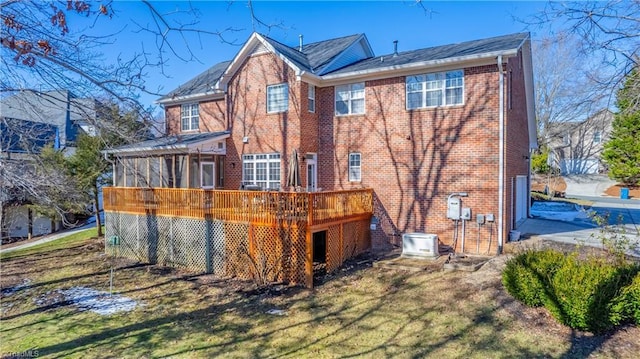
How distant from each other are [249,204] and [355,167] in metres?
4.90

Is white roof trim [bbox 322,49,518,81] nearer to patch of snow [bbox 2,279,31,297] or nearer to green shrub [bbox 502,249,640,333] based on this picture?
green shrub [bbox 502,249,640,333]

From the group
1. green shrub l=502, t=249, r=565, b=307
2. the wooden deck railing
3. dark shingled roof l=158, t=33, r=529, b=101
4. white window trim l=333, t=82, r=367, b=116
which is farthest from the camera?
white window trim l=333, t=82, r=367, b=116

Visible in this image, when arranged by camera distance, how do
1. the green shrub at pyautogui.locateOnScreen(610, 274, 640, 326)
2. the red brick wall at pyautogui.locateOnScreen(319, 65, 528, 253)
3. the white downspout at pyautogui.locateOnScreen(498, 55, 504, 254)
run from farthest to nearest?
1. the red brick wall at pyautogui.locateOnScreen(319, 65, 528, 253)
2. the white downspout at pyautogui.locateOnScreen(498, 55, 504, 254)
3. the green shrub at pyautogui.locateOnScreen(610, 274, 640, 326)

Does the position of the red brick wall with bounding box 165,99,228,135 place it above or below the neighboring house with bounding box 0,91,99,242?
above

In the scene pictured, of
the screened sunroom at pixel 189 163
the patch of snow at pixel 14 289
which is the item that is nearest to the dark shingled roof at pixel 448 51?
the screened sunroom at pixel 189 163

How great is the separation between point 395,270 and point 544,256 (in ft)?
12.8

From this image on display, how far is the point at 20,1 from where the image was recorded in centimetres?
434

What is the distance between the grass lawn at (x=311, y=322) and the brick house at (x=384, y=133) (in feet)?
8.76

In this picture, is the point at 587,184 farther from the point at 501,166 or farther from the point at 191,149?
the point at 191,149

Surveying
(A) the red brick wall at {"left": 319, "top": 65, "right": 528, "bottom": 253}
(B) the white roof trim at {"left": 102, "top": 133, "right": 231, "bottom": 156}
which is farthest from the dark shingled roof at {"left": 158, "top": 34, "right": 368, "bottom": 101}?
(B) the white roof trim at {"left": 102, "top": 133, "right": 231, "bottom": 156}

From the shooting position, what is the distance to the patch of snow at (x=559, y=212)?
55.6 ft

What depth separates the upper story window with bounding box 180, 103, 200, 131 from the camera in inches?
707

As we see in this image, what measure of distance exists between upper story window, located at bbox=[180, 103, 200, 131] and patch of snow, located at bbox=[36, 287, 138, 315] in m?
9.33

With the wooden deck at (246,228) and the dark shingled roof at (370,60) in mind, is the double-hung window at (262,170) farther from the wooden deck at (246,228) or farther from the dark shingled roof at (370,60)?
the wooden deck at (246,228)
